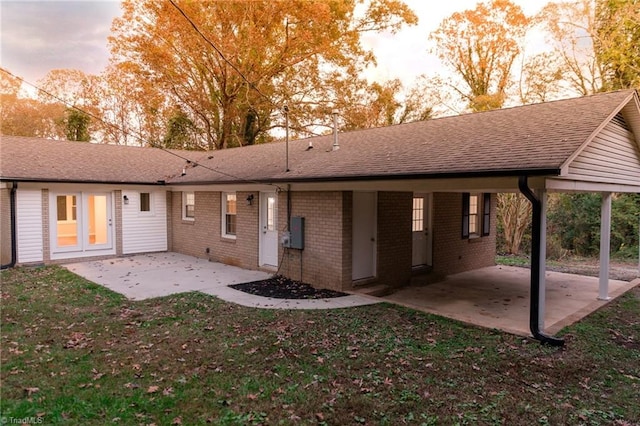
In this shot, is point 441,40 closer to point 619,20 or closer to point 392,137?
point 619,20

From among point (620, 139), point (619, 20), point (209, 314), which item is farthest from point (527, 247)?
point (209, 314)

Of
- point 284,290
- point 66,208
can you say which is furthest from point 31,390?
point 66,208

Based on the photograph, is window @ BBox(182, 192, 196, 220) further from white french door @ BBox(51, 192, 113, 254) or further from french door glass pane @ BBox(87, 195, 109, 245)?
french door glass pane @ BBox(87, 195, 109, 245)

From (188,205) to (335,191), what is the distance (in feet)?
24.1

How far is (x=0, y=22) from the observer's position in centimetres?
860

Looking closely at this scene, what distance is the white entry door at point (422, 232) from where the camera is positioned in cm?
1077

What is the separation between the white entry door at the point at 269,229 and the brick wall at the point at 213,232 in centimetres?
17

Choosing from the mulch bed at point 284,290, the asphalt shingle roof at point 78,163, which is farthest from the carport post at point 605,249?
the asphalt shingle roof at point 78,163

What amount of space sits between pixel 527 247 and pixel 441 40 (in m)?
14.3

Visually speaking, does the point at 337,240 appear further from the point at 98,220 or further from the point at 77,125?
the point at 77,125

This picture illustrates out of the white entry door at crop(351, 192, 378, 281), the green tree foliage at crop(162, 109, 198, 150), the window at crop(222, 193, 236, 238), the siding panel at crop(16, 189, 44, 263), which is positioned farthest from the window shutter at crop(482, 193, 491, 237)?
the green tree foliage at crop(162, 109, 198, 150)

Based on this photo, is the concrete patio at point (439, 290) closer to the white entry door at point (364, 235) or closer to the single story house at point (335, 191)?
the single story house at point (335, 191)

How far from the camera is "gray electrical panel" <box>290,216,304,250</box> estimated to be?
9.38 meters

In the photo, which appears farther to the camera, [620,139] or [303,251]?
[303,251]
